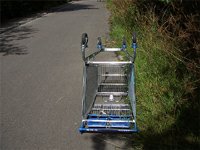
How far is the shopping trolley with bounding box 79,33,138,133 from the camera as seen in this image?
372cm

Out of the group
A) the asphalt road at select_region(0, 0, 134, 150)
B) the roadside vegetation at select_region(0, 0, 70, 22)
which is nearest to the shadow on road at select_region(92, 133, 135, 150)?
the asphalt road at select_region(0, 0, 134, 150)

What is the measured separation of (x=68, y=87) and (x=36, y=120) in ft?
4.89

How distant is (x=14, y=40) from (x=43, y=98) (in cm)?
621

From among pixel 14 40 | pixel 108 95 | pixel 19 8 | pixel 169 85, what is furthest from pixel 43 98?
pixel 19 8

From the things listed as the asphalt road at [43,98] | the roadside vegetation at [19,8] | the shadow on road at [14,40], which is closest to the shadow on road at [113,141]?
the asphalt road at [43,98]

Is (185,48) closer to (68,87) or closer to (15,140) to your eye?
(68,87)

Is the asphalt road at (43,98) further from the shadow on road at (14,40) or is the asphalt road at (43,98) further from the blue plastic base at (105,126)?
the blue plastic base at (105,126)

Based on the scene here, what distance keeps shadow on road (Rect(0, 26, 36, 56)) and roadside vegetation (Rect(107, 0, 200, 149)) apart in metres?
4.60

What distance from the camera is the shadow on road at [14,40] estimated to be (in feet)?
29.8

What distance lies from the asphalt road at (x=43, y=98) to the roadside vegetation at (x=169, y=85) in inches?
20.4

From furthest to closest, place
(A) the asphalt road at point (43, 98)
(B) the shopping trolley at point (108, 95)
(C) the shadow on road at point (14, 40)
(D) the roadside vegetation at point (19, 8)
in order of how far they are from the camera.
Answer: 1. (D) the roadside vegetation at point (19, 8)
2. (C) the shadow on road at point (14, 40)
3. (A) the asphalt road at point (43, 98)
4. (B) the shopping trolley at point (108, 95)

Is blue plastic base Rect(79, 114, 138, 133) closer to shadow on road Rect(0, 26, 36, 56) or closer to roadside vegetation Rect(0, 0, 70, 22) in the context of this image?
shadow on road Rect(0, 26, 36, 56)

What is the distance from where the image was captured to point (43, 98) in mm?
5344

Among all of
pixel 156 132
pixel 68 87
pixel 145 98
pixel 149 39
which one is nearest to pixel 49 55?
pixel 68 87
